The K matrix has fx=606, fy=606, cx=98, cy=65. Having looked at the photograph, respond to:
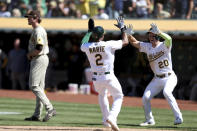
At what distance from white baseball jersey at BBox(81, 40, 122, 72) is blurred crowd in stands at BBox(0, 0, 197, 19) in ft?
35.5

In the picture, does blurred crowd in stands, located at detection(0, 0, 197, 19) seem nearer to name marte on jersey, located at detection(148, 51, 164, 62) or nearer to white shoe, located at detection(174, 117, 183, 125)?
name marte on jersey, located at detection(148, 51, 164, 62)

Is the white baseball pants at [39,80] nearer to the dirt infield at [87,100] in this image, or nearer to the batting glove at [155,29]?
the batting glove at [155,29]

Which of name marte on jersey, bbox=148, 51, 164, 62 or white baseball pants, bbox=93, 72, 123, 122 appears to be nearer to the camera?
white baseball pants, bbox=93, 72, 123, 122

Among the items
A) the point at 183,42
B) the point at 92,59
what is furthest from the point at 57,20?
the point at 92,59

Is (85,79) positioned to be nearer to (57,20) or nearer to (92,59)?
(57,20)

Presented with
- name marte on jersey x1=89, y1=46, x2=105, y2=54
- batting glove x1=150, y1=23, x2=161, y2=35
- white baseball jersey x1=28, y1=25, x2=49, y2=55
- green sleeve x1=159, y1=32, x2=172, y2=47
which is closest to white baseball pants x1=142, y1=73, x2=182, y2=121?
green sleeve x1=159, y1=32, x2=172, y2=47

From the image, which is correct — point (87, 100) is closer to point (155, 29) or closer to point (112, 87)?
point (155, 29)

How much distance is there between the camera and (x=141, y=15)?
20625mm

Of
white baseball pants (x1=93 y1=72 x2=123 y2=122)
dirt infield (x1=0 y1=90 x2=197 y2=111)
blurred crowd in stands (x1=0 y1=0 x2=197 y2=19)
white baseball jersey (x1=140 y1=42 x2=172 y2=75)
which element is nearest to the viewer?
white baseball pants (x1=93 y1=72 x2=123 y2=122)

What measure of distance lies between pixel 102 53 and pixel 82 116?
3.11 meters

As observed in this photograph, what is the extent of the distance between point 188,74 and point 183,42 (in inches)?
45.5

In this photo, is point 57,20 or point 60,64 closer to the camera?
point 57,20

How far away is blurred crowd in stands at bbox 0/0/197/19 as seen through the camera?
2042 cm

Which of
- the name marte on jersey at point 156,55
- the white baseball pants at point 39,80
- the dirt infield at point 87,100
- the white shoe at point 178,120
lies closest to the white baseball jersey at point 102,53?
the name marte on jersey at point 156,55
